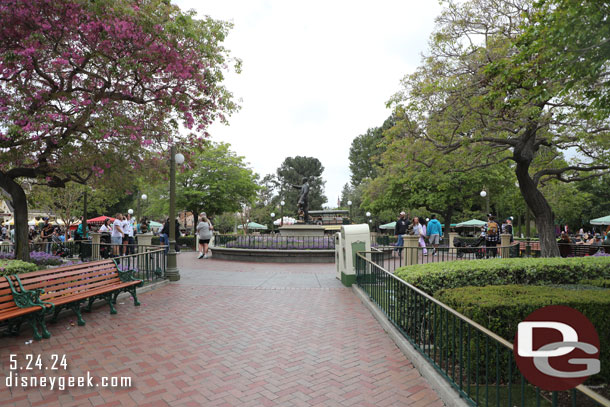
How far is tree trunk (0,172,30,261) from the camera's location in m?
9.91

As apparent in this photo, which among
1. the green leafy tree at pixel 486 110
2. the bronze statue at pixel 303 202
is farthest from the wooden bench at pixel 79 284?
the bronze statue at pixel 303 202

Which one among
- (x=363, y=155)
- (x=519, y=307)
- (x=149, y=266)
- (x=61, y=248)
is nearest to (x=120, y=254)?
(x=149, y=266)

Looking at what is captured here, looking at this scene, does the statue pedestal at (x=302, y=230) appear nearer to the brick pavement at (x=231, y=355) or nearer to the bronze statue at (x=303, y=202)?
the bronze statue at (x=303, y=202)

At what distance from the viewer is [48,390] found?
3.64 meters

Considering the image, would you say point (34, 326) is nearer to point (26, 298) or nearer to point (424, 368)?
point (26, 298)

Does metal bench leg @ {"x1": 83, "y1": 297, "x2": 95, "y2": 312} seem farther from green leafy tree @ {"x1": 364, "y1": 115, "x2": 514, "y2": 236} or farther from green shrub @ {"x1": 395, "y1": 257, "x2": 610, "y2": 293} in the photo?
green leafy tree @ {"x1": 364, "y1": 115, "x2": 514, "y2": 236}

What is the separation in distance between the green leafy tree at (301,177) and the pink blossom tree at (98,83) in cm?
5735

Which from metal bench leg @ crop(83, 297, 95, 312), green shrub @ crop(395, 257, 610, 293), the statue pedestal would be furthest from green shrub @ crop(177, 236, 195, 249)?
green shrub @ crop(395, 257, 610, 293)

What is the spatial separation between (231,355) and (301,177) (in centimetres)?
6524

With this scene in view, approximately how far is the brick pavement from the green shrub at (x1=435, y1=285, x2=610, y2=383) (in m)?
0.96

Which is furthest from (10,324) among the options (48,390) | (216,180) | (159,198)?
(159,198)

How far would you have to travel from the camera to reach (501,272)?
6.40 meters

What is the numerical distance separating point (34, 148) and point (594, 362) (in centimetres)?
1233

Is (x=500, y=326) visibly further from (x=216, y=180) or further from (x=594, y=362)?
(x=216, y=180)
